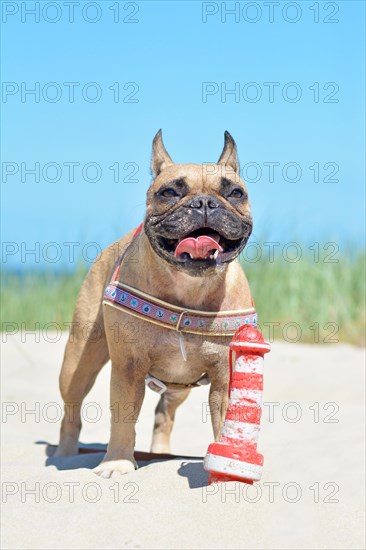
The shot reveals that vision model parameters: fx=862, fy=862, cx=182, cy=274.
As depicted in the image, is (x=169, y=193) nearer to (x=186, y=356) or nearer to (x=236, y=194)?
(x=236, y=194)

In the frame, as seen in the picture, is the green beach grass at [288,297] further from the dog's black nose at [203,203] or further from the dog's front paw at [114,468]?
the dog's black nose at [203,203]

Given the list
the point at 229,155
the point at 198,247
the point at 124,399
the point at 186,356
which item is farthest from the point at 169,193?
the point at 124,399

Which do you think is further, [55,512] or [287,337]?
[287,337]

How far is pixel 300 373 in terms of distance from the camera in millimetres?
8477

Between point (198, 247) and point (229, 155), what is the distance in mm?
873

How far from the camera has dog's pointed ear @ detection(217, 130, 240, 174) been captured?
194 inches

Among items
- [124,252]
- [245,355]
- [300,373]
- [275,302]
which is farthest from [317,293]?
[245,355]

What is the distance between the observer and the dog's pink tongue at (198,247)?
429 centimetres

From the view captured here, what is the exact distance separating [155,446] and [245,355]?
2286 mm

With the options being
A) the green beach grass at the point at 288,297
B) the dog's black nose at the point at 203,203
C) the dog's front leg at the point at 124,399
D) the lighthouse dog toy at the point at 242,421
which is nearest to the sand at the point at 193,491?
the lighthouse dog toy at the point at 242,421

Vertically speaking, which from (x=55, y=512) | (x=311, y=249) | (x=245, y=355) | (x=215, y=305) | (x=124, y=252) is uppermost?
(x=311, y=249)

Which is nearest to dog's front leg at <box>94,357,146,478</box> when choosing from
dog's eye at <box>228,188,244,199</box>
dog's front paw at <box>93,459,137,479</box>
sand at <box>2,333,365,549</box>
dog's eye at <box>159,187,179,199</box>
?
dog's front paw at <box>93,459,137,479</box>

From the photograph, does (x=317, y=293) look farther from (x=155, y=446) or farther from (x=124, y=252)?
(x=124, y=252)

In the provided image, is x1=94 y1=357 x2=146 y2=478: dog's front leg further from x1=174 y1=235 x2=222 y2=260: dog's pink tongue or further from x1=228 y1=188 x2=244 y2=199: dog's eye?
x1=228 y1=188 x2=244 y2=199: dog's eye
